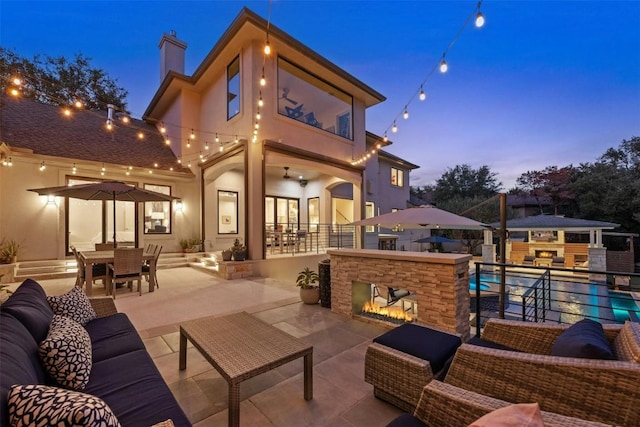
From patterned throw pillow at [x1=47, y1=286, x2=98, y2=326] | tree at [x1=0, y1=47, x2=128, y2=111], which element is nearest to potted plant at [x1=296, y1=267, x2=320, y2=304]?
patterned throw pillow at [x1=47, y1=286, x2=98, y2=326]

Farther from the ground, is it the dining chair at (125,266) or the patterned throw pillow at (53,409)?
the patterned throw pillow at (53,409)

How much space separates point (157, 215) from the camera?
9.90 m

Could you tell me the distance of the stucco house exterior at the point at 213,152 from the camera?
7738mm

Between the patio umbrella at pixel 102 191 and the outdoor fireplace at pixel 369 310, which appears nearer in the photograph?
the outdoor fireplace at pixel 369 310

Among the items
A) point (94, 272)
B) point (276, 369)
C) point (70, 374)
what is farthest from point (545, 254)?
point (94, 272)

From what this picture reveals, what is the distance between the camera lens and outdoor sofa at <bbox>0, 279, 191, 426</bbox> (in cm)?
102

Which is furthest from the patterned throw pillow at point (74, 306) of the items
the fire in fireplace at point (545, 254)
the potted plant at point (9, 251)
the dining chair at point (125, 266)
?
the fire in fireplace at point (545, 254)

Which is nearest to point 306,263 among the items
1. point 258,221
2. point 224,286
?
point 258,221

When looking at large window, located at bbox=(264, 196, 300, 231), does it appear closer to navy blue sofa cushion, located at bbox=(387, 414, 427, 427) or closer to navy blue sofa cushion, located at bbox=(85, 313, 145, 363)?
navy blue sofa cushion, located at bbox=(85, 313, 145, 363)

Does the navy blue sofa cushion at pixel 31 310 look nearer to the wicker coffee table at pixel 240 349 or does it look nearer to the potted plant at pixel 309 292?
the wicker coffee table at pixel 240 349

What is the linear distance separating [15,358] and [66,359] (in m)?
0.39

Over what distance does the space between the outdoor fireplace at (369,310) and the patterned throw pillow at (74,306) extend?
131 inches

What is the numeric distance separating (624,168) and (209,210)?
25007 millimetres

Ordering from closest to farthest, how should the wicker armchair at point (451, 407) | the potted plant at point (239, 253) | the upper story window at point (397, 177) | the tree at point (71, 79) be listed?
the wicker armchair at point (451, 407) < the potted plant at point (239, 253) < the tree at point (71, 79) < the upper story window at point (397, 177)
